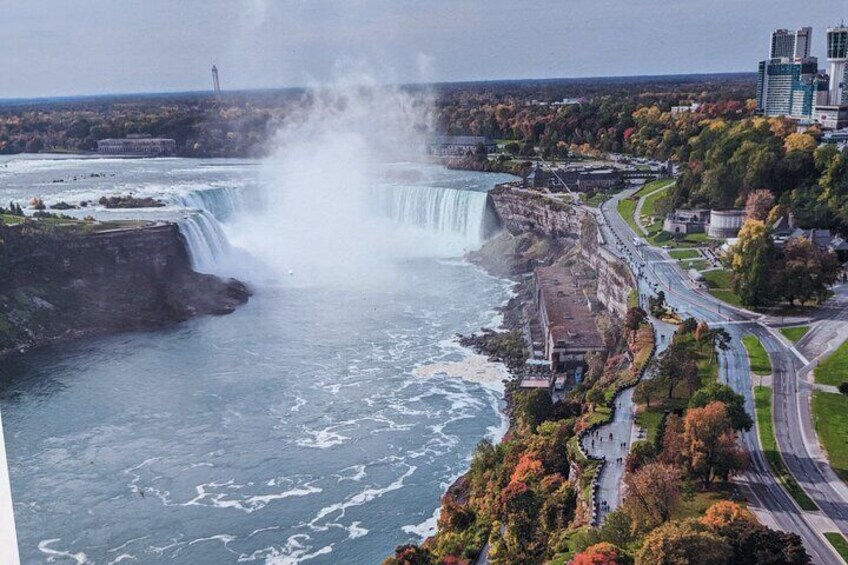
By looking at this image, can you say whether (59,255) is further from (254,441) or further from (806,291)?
(806,291)

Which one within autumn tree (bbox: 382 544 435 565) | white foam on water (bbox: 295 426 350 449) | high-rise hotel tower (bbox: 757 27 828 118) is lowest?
white foam on water (bbox: 295 426 350 449)

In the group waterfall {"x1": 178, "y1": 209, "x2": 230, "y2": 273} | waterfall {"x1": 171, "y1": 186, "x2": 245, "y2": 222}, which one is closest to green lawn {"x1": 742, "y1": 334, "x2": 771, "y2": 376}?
waterfall {"x1": 178, "y1": 209, "x2": 230, "y2": 273}

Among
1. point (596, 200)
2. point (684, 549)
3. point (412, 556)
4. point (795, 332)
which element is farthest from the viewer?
point (596, 200)

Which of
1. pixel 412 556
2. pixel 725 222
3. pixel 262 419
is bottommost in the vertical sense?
pixel 262 419

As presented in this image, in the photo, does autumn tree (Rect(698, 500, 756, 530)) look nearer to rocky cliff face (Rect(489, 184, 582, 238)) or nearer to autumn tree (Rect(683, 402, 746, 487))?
autumn tree (Rect(683, 402, 746, 487))

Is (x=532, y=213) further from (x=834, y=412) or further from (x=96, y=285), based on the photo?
(x=834, y=412)

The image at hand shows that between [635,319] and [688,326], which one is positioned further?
[635,319]

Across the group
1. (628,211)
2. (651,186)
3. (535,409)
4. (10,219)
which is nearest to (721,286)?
(535,409)

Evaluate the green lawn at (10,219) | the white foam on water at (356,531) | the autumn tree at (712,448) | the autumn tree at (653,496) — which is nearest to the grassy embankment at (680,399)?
the autumn tree at (712,448)
